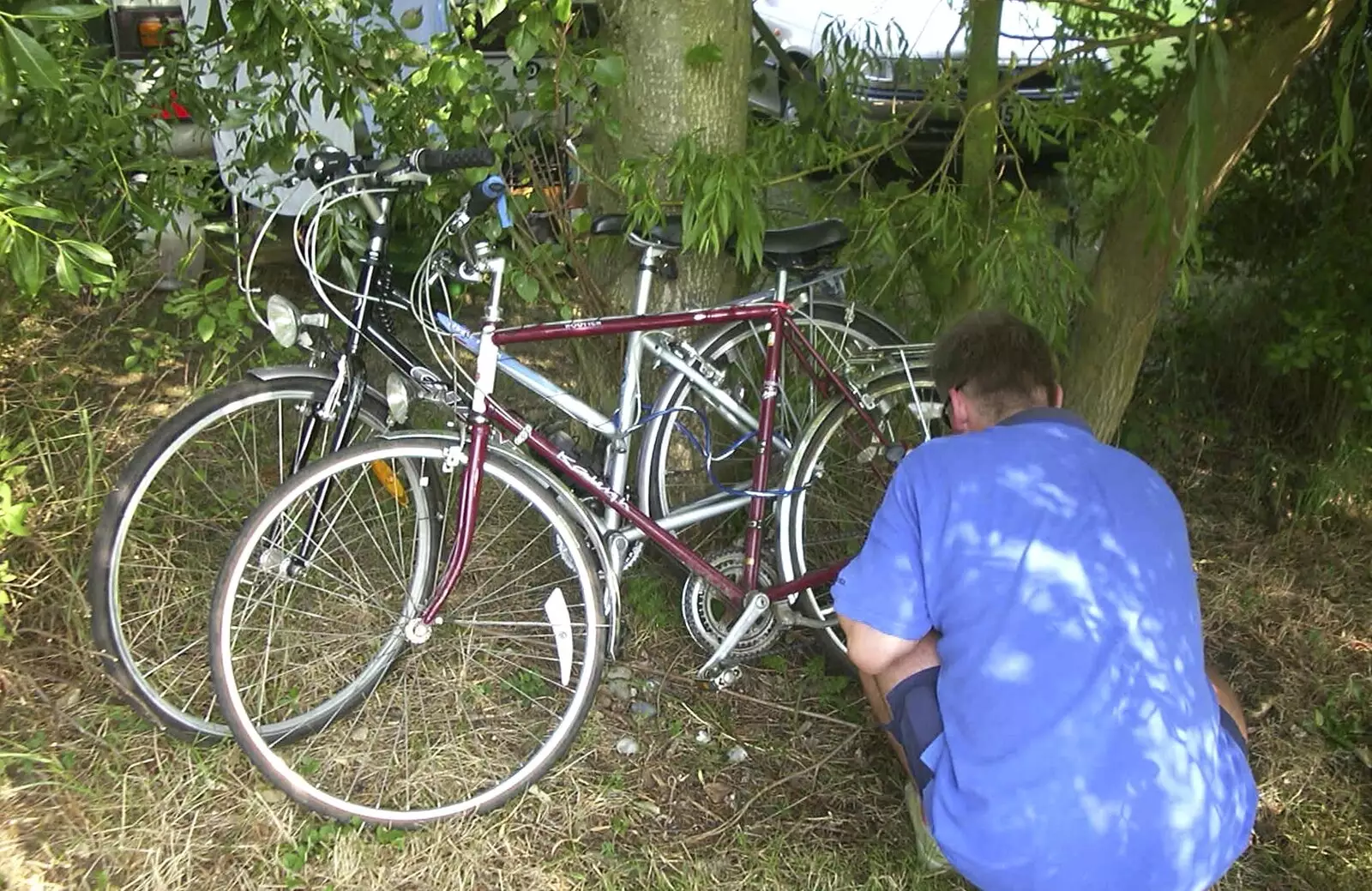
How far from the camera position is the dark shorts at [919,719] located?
1905 mm

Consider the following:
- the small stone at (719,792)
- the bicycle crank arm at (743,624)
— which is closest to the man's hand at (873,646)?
the bicycle crank arm at (743,624)

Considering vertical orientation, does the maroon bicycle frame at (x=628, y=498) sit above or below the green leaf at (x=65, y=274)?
below

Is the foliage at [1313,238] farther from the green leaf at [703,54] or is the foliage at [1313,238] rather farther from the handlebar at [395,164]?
the handlebar at [395,164]

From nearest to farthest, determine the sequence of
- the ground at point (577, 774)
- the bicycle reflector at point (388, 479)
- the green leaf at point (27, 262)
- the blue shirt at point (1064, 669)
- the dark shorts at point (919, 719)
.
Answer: the blue shirt at point (1064, 669) < the green leaf at point (27, 262) < the dark shorts at point (919, 719) < the ground at point (577, 774) < the bicycle reflector at point (388, 479)

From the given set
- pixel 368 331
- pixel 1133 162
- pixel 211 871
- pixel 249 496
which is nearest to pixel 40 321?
pixel 249 496

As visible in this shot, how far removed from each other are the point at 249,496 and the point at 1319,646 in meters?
3.06

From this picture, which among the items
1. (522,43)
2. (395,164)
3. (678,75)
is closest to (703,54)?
(678,75)

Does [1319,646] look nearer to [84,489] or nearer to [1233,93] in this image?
[1233,93]

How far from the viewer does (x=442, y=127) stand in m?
2.57

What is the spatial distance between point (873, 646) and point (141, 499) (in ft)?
5.29

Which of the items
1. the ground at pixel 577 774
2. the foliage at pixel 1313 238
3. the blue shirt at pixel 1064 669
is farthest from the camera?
the foliage at pixel 1313 238

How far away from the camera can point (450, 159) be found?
2.14 metres

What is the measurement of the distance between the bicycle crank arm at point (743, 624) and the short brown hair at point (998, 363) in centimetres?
76

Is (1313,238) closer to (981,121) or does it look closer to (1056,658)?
(981,121)
